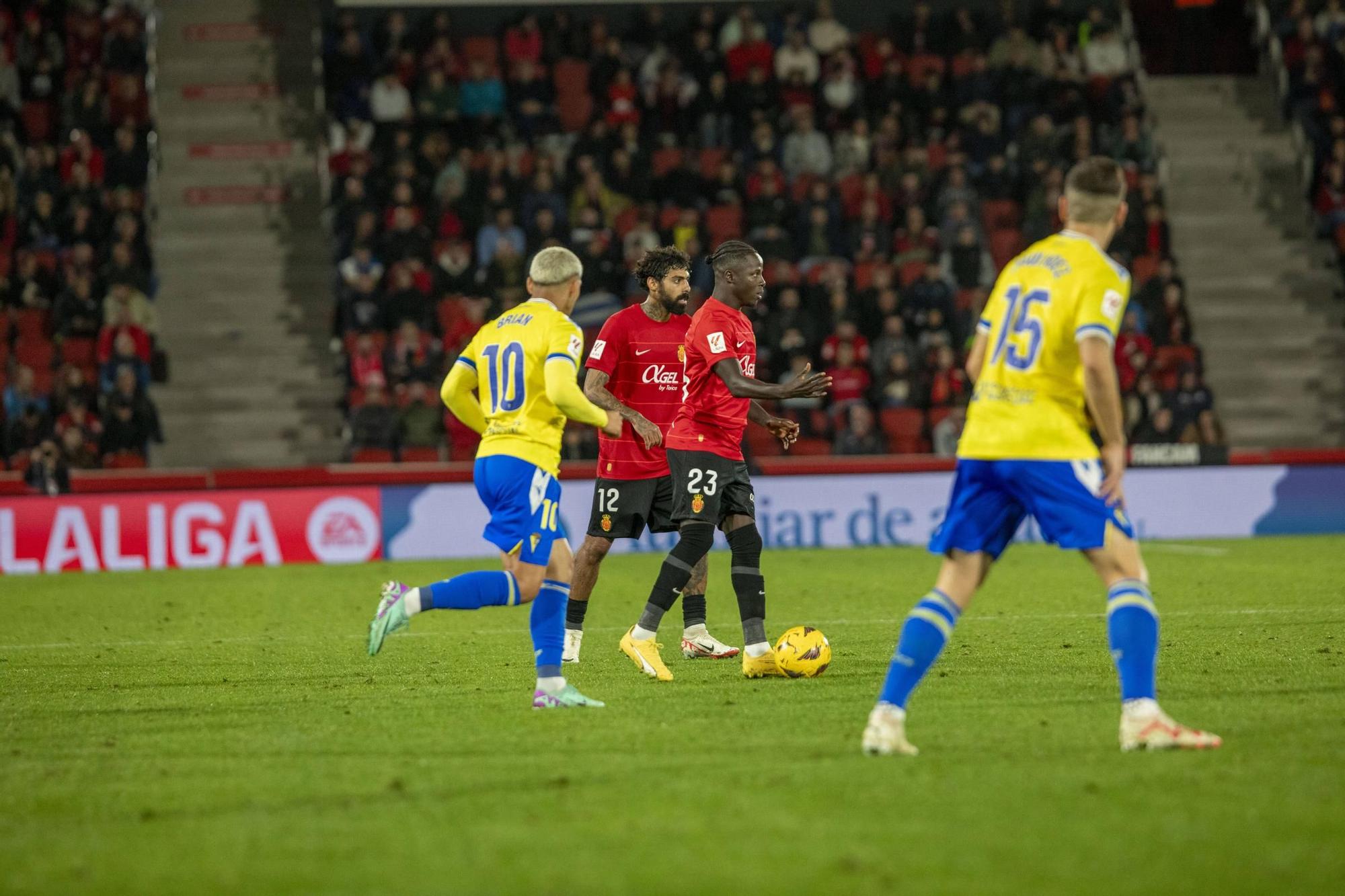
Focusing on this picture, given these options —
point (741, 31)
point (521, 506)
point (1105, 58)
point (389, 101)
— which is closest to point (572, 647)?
point (521, 506)

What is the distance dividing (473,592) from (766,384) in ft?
5.98

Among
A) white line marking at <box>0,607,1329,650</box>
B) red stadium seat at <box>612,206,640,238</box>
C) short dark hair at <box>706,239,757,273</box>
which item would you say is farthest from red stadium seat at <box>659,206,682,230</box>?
short dark hair at <box>706,239,757,273</box>

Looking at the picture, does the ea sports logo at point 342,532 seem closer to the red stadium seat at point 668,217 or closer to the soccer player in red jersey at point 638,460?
the red stadium seat at point 668,217

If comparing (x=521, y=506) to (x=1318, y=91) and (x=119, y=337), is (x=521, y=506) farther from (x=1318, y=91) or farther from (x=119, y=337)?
(x=1318, y=91)

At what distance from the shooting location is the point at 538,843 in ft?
15.9

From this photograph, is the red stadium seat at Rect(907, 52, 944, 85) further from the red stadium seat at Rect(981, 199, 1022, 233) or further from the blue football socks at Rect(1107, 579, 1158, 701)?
the blue football socks at Rect(1107, 579, 1158, 701)

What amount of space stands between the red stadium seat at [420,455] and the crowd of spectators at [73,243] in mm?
3088

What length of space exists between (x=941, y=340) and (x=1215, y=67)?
31.8ft

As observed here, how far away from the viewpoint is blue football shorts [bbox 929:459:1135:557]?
6.07m

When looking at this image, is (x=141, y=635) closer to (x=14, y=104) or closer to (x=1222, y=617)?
(x=1222, y=617)

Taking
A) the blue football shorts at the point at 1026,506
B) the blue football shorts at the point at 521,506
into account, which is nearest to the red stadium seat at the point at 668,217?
the blue football shorts at the point at 521,506

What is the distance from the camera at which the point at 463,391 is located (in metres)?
7.96

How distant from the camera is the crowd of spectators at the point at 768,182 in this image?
20.6m

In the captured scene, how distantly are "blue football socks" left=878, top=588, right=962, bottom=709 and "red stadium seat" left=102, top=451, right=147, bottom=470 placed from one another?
598 inches
